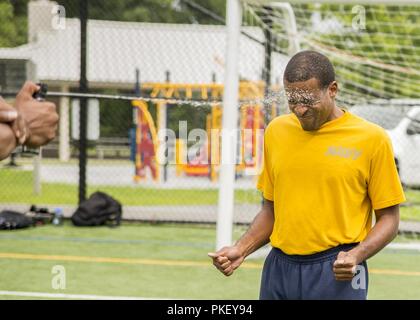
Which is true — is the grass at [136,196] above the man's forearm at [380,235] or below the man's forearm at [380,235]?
below

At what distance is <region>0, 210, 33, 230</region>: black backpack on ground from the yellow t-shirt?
23.3 feet

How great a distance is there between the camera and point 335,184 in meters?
3.43

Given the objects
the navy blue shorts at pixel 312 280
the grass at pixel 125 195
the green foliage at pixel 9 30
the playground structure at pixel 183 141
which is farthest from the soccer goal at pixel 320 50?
the green foliage at pixel 9 30

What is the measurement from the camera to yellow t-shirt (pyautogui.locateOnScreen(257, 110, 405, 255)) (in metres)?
3.43

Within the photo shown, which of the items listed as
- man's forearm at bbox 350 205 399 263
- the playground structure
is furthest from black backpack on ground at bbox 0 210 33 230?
man's forearm at bbox 350 205 399 263

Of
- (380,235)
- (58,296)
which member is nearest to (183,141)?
(58,296)

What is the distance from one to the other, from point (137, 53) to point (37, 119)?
74.0 feet

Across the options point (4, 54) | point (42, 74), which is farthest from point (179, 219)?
point (42, 74)

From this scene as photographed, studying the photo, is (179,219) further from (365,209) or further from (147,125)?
(365,209)

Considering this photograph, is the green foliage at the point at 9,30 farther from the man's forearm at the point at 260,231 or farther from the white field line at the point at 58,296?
the man's forearm at the point at 260,231

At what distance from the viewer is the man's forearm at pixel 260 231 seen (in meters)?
3.79

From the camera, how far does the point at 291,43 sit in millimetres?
8906

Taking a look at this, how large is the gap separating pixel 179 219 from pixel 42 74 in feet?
41.9

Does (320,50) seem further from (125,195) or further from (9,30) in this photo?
(9,30)
